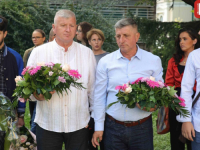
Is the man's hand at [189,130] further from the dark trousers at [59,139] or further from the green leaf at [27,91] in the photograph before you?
the green leaf at [27,91]

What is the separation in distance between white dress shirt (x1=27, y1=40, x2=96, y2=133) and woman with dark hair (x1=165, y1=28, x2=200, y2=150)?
1.61 metres

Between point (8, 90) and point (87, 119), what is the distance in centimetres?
114

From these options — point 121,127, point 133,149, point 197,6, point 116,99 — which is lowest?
point 133,149

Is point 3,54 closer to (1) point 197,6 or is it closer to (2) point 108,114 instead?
(2) point 108,114

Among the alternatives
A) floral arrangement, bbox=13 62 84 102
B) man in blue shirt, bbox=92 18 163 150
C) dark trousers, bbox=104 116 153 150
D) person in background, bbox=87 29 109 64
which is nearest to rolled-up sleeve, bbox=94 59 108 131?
man in blue shirt, bbox=92 18 163 150

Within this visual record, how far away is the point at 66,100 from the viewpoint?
3.40 meters

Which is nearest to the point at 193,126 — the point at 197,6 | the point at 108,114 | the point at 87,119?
the point at 108,114

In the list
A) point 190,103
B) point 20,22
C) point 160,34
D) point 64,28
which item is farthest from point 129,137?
point 20,22

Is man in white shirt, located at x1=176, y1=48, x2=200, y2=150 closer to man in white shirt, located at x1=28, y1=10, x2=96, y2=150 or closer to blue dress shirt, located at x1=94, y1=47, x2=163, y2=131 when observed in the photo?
blue dress shirt, located at x1=94, y1=47, x2=163, y2=131

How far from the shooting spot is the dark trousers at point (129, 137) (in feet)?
11.0

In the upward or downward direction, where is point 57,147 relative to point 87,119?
downward

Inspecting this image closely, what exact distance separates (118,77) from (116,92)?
167mm

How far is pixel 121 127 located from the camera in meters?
3.39

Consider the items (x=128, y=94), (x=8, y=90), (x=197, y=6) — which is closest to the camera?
(x=128, y=94)
